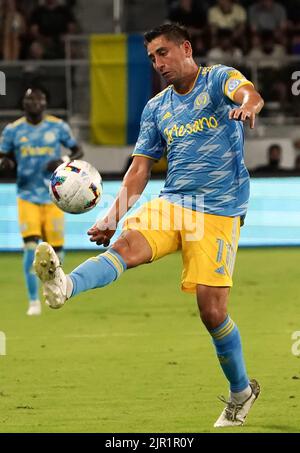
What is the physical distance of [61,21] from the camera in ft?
71.0

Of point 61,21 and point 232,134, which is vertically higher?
point 232,134

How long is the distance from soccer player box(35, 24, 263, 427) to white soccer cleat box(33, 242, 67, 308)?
1.96 ft

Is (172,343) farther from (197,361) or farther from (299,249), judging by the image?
(299,249)

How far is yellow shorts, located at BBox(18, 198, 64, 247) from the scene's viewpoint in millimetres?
13297

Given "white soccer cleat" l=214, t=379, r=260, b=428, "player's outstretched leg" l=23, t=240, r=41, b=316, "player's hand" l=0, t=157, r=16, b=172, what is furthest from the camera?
"player's outstretched leg" l=23, t=240, r=41, b=316

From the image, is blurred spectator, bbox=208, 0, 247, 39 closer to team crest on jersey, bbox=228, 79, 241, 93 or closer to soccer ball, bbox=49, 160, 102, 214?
soccer ball, bbox=49, 160, 102, 214

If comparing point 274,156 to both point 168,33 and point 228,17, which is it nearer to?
point 228,17

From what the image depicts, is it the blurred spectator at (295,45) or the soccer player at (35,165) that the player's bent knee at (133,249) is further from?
the blurred spectator at (295,45)

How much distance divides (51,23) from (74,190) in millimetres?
14424

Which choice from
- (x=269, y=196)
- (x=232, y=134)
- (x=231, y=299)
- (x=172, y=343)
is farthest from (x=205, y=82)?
(x=269, y=196)

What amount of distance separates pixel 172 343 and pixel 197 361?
1.02 meters

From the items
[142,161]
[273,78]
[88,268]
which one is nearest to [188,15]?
[273,78]

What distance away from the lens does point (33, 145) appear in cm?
1367

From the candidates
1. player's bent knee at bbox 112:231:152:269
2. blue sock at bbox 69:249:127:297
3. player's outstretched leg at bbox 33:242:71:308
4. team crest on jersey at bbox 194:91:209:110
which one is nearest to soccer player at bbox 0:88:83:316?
team crest on jersey at bbox 194:91:209:110
